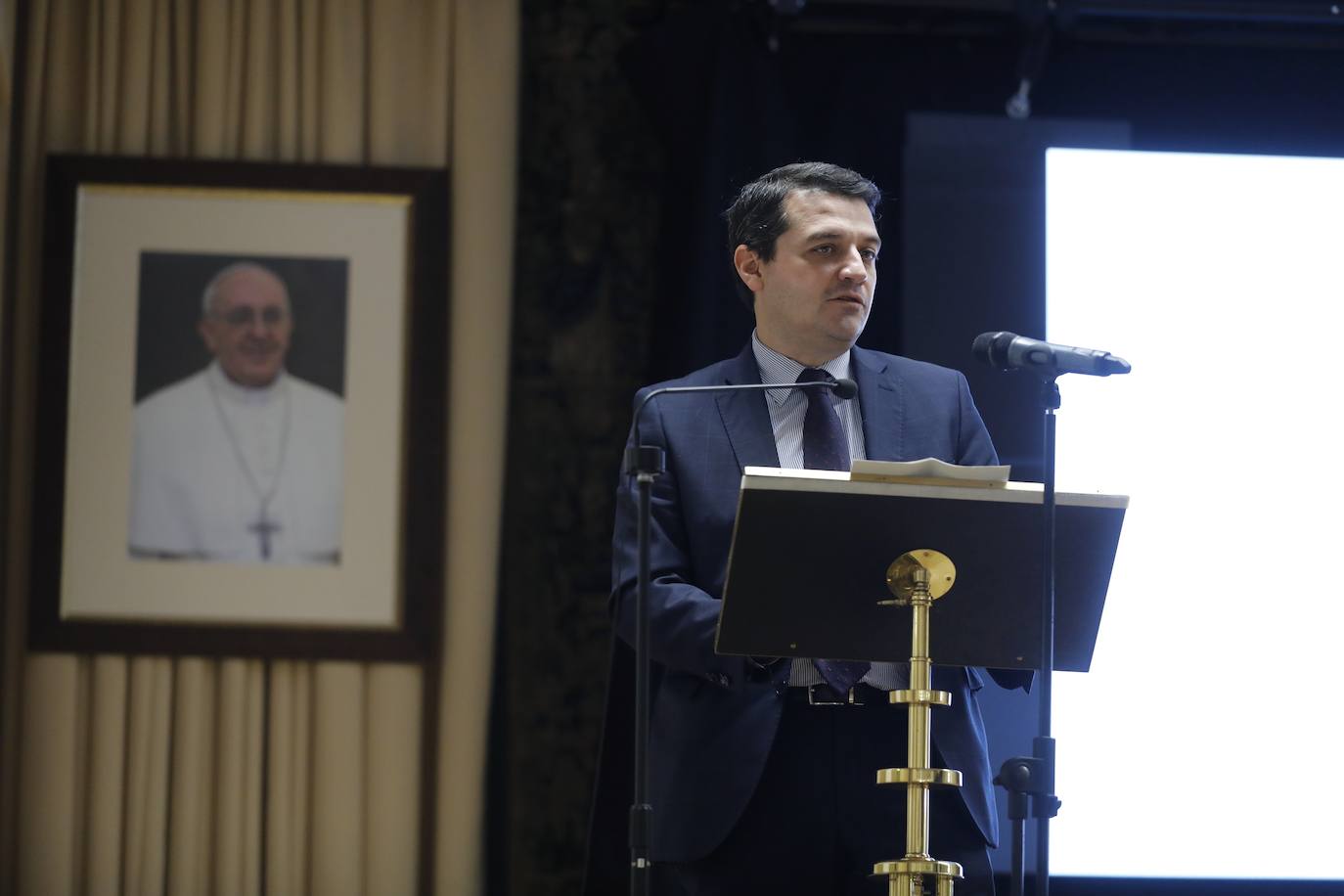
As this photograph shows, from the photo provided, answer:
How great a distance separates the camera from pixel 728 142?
12.9 ft

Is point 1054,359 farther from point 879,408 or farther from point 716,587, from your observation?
point 716,587

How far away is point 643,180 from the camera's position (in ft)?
13.6

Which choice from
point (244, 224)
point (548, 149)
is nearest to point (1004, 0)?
point (548, 149)

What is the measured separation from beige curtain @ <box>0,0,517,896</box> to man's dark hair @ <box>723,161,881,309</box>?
1455 mm

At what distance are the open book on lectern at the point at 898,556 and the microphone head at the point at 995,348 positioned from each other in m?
0.23

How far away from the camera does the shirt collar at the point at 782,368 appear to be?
2.58 m

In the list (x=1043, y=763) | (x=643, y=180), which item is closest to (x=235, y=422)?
(x=643, y=180)

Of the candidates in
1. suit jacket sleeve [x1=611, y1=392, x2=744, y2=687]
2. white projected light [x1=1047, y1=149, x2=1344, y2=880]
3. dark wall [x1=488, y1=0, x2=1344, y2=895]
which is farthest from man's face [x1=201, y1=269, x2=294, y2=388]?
white projected light [x1=1047, y1=149, x2=1344, y2=880]

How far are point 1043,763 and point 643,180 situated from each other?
7.79 ft

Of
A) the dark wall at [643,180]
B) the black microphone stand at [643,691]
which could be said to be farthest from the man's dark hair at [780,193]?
the dark wall at [643,180]

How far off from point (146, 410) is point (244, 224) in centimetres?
51

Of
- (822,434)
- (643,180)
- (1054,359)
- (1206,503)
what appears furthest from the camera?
(643,180)

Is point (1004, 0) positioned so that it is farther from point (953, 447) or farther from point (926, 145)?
point (953, 447)

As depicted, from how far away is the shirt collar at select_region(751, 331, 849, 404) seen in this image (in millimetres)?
2578
